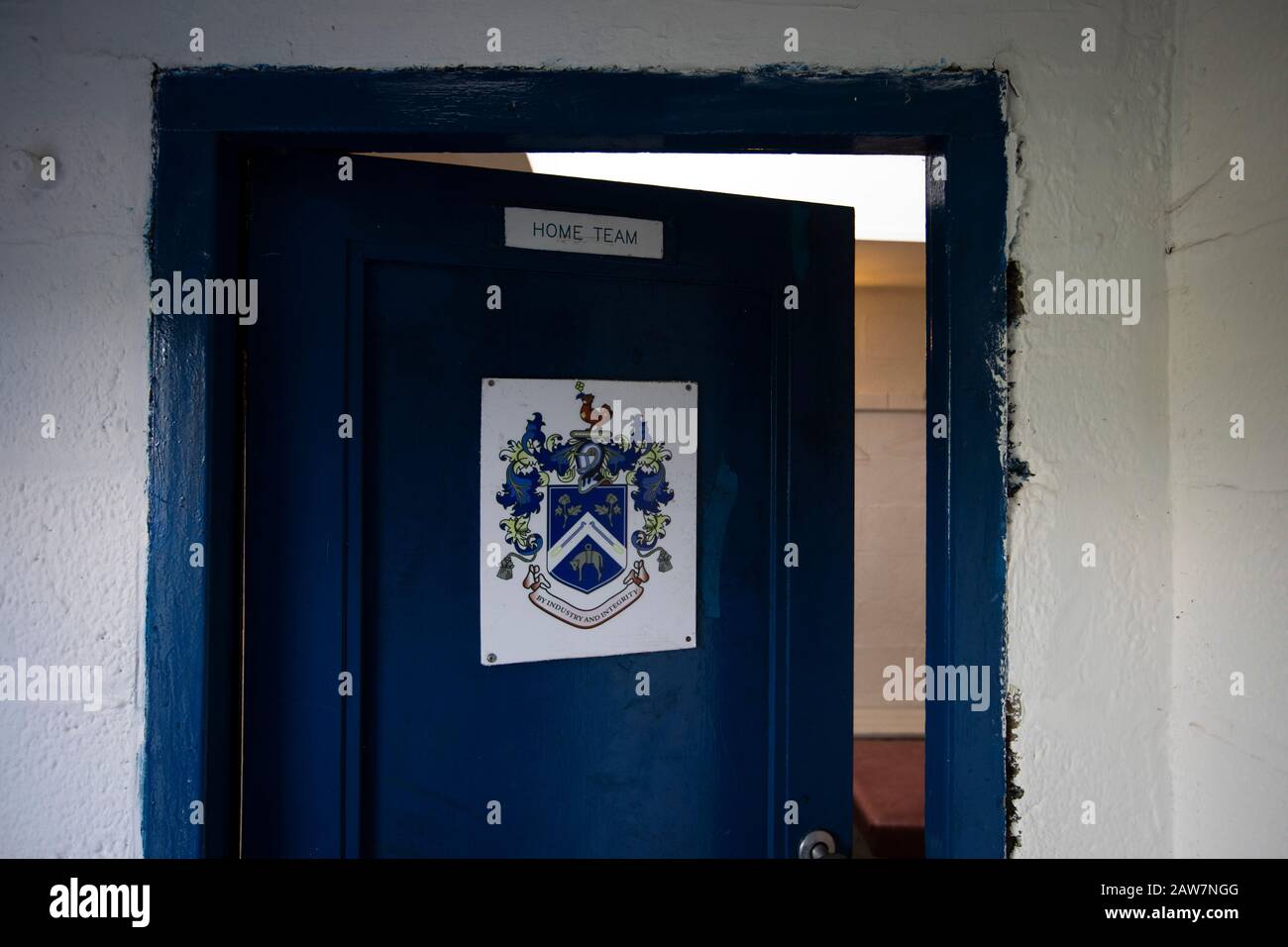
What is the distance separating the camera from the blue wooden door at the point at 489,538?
1.09m

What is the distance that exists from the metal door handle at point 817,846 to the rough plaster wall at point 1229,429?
534mm

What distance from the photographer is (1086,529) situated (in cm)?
101

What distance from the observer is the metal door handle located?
1.22 meters

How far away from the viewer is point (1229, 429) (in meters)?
0.92

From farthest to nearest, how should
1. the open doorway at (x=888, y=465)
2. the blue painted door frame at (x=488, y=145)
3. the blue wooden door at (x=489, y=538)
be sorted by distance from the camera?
1. the open doorway at (x=888, y=465)
2. the blue wooden door at (x=489, y=538)
3. the blue painted door frame at (x=488, y=145)

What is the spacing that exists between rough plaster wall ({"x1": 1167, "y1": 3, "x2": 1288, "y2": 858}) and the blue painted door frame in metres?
0.27

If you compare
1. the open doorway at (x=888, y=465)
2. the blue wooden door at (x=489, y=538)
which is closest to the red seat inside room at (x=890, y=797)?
the open doorway at (x=888, y=465)

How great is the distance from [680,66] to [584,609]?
2.98ft

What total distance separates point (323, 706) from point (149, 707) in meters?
0.24

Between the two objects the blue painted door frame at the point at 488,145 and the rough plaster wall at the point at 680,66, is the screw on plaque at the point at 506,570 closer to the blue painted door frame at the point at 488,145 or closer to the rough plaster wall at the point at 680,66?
the blue painted door frame at the point at 488,145

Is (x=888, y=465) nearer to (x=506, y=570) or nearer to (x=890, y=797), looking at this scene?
(x=890, y=797)

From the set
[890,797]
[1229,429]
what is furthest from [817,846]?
[890,797]

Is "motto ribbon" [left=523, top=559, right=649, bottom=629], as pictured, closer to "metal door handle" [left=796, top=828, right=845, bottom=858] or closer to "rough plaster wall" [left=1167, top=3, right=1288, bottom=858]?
"metal door handle" [left=796, top=828, right=845, bottom=858]
